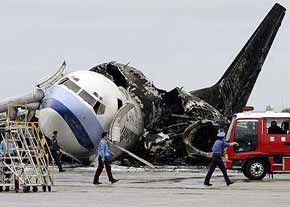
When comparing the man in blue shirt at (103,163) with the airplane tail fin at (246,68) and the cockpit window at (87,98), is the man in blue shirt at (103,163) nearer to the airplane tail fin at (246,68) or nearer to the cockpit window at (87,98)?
the cockpit window at (87,98)

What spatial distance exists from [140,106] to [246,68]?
6393mm

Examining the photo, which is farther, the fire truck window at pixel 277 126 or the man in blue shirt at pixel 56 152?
the man in blue shirt at pixel 56 152

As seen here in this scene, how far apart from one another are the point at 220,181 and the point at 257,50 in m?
16.1

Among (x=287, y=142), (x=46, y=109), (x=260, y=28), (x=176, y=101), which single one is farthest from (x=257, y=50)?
(x=287, y=142)

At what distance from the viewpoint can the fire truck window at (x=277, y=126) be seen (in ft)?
91.3

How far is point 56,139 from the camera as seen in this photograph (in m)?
36.1

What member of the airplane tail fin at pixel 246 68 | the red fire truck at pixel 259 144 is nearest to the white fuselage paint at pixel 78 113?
the airplane tail fin at pixel 246 68

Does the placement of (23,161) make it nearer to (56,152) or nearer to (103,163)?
(103,163)

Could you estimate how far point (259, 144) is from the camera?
27.7m

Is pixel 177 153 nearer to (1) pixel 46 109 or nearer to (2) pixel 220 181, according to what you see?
(1) pixel 46 109

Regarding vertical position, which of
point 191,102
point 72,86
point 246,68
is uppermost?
point 246,68

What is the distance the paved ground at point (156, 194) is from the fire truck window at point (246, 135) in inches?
44.7

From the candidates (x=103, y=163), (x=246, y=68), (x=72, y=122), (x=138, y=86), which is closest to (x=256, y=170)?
(x=103, y=163)

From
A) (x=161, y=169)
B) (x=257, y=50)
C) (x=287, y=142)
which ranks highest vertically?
(x=257, y=50)
